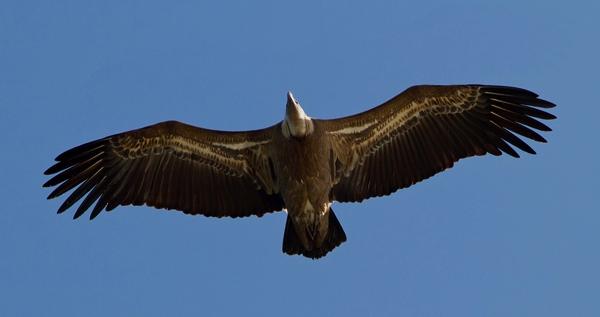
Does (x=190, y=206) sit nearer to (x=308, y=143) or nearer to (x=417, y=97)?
(x=308, y=143)

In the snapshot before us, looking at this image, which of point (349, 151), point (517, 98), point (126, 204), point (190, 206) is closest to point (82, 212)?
point (126, 204)

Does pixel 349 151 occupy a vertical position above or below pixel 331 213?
above

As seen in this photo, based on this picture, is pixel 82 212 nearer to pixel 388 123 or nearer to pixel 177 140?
pixel 177 140

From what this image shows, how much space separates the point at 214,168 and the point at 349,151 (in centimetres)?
191

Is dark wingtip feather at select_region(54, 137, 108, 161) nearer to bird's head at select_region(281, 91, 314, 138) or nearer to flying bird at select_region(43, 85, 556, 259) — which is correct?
flying bird at select_region(43, 85, 556, 259)

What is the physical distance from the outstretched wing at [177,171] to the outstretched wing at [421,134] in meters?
1.12

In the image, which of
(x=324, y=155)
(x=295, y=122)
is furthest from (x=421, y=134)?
(x=295, y=122)

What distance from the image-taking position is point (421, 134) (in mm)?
14641

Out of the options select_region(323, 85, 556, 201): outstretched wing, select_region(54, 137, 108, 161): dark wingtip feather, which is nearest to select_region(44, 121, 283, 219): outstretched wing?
select_region(54, 137, 108, 161): dark wingtip feather

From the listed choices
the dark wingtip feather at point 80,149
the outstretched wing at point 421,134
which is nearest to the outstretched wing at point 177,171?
the dark wingtip feather at point 80,149

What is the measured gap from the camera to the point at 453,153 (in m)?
14.5

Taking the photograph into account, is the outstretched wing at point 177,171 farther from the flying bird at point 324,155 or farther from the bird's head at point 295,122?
the bird's head at point 295,122

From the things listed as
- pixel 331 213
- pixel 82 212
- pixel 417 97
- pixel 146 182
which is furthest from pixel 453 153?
pixel 82 212

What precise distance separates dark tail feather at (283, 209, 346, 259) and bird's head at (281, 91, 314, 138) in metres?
1.20
